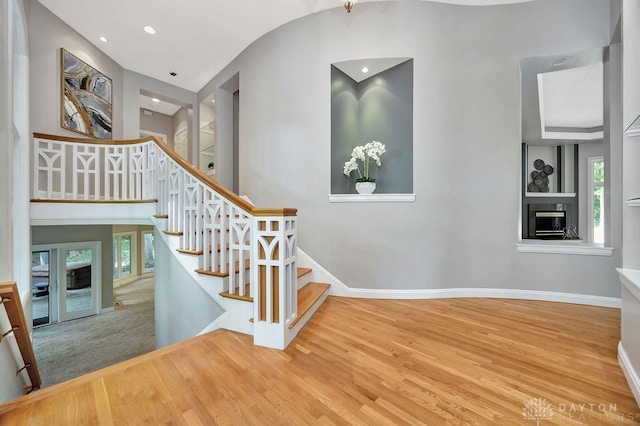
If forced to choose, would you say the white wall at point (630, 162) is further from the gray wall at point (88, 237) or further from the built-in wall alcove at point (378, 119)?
the gray wall at point (88, 237)

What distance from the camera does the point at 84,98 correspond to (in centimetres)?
393

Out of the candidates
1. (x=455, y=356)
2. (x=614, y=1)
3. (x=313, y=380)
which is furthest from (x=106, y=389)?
(x=614, y=1)

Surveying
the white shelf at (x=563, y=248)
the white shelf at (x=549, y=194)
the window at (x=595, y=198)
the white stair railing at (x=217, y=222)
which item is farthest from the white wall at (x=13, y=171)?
the window at (x=595, y=198)

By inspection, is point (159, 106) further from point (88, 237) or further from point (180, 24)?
point (180, 24)

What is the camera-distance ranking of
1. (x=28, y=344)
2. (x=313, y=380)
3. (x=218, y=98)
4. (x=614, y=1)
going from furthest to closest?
(x=218, y=98) < (x=614, y=1) < (x=28, y=344) < (x=313, y=380)

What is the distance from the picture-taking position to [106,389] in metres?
1.40

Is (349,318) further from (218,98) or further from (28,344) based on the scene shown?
(218,98)

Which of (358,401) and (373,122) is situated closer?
(358,401)

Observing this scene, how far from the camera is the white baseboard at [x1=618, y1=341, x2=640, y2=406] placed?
1.34m

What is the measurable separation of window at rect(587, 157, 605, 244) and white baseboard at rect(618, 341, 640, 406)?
6246 mm

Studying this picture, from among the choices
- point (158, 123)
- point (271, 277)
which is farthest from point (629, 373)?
point (158, 123)

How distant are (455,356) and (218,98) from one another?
16.6 ft

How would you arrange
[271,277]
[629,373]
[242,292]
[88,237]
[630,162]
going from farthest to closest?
[88,237] → [242,292] → [271,277] → [630,162] → [629,373]

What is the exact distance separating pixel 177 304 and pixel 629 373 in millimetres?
3497
